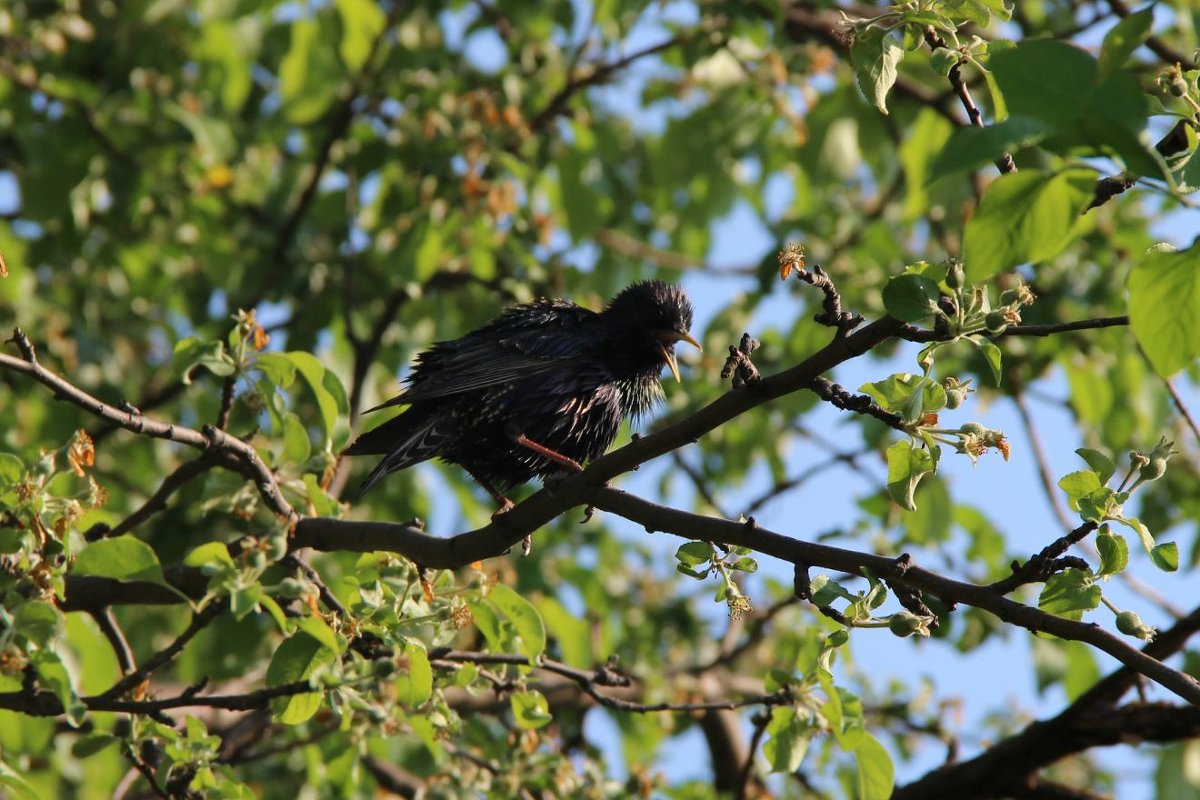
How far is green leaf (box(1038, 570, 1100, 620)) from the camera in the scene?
265cm

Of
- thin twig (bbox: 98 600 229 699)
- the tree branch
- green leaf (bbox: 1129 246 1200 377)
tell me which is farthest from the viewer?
thin twig (bbox: 98 600 229 699)

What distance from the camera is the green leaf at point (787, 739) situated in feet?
11.7

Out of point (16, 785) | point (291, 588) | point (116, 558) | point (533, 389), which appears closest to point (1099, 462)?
point (291, 588)

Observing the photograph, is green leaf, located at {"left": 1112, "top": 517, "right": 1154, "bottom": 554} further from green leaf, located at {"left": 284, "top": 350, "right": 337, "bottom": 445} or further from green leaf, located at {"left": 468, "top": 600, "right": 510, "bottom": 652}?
Result: green leaf, located at {"left": 284, "top": 350, "right": 337, "bottom": 445}

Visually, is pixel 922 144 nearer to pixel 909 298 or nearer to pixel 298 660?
pixel 909 298

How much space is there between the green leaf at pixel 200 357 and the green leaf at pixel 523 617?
0.98 meters

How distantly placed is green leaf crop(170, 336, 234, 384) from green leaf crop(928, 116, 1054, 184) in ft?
7.63

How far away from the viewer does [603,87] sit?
7.56m

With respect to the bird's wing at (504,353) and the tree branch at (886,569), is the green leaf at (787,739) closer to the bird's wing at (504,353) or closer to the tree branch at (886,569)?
the tree branch at (886,569)

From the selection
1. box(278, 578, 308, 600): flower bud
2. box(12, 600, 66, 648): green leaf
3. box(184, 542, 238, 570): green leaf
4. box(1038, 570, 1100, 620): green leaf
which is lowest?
box(1038, 570, 1100, 620): green leaf

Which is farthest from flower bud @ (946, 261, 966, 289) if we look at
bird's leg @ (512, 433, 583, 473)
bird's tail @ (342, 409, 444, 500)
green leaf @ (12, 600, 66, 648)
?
bird's tail @ (342, 409, 444, 500)

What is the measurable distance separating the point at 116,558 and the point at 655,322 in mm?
2733

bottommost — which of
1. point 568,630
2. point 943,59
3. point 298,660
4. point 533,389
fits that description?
point 298,660

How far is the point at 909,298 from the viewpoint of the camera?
256cm
